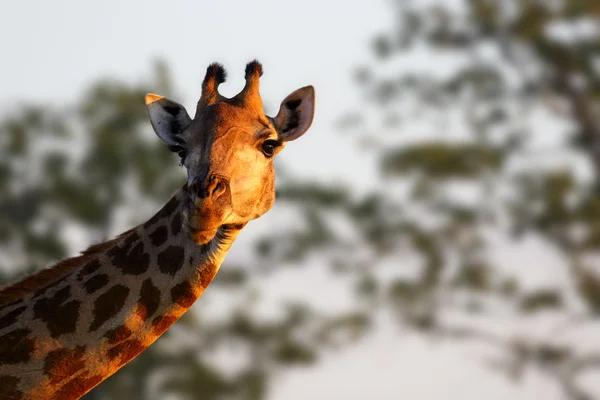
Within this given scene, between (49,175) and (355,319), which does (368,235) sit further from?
(49,175)

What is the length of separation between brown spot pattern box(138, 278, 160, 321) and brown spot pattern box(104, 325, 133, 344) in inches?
3.7

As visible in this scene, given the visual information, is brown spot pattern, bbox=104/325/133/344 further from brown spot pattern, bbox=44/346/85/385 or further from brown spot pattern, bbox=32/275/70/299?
brown spot pattern, bbox=32/275/70/299

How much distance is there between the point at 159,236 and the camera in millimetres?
4934

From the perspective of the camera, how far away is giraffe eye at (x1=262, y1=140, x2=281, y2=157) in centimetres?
476

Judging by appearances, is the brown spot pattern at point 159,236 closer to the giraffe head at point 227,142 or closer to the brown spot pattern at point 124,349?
the giraffe head at point 227,142

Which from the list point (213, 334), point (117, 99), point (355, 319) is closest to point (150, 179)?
point (117, 99)

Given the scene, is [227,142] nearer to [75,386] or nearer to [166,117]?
[166,117]

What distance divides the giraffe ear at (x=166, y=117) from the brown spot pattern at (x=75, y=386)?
121cm

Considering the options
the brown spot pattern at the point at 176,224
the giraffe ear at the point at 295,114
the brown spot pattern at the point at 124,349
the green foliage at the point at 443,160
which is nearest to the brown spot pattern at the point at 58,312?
the brown spot pattern at the point at 124,349

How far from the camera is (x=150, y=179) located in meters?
28.5

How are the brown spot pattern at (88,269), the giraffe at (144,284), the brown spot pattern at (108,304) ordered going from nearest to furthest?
the giraffe at (144,284)
the brown spot pattern at (108,304)
the brown spot pattern at (88,269)

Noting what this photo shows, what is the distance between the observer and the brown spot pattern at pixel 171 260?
4762 millimetres

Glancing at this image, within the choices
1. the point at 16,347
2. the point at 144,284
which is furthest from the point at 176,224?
the point at 16,347

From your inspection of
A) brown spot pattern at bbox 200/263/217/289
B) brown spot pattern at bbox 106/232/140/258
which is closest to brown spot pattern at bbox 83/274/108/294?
brown spot pattern at bbox 106/232/140/258
